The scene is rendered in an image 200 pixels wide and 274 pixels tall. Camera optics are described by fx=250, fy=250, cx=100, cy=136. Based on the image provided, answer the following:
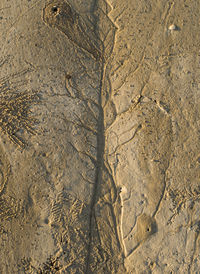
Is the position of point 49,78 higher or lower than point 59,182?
higher

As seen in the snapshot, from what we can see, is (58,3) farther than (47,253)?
Yes

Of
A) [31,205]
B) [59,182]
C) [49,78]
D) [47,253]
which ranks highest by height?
[49,78]

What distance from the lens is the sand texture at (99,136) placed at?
2596 mm

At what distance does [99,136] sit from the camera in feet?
8.92

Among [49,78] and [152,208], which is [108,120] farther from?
[152,208]

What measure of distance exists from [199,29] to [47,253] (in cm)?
288

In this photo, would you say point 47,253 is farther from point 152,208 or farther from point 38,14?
point 38,14

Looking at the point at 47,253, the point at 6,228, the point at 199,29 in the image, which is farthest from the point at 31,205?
the point at 199,29

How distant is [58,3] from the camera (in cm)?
274

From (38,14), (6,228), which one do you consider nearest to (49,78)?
(38,14)

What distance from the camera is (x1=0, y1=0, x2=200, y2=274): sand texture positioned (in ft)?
8.52

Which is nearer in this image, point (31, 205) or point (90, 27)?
point (31, 205)

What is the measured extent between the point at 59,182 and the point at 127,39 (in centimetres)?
172

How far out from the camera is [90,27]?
9.10 feet
